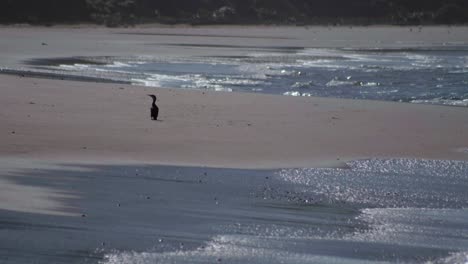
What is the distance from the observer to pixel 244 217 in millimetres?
8867

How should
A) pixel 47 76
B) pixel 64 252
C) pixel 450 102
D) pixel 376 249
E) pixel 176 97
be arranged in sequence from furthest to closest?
pixel 47 76
pixel 450 102
pixel 176 97
pixel 376 249
pixel 64 252

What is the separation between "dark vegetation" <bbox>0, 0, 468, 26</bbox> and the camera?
53.5m

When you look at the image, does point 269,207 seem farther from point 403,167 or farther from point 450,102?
point 450,102

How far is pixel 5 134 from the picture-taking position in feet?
41.3

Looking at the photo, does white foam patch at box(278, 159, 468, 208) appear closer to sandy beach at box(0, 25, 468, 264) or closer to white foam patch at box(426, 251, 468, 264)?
sandy beach at box(0, 25, 468, 264)

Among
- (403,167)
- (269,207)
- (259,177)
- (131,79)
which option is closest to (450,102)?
(131,79)

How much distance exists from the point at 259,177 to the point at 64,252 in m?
3.66

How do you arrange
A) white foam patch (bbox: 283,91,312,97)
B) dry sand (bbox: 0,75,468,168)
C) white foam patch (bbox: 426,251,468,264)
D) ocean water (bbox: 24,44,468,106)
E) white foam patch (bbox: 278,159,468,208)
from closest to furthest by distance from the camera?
1. white foam patch (bbox: 426,251,468,264)
2. white foam patch (bbox: 278,159,468,208)
3. dry sand (bbox: 0,75,468,168)
4. white foam patch (bbox: 283,91,312,97)
5. ocean water (bbox: 24,44,468,106)

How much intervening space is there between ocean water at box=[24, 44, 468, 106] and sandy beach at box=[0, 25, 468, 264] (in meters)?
1.94

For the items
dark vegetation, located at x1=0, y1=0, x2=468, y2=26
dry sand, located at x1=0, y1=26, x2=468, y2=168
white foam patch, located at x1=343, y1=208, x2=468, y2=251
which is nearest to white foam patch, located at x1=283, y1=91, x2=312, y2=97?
dry sand, located at x1=0, y1=26, x2=468, y2=168

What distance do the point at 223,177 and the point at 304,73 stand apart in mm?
15414

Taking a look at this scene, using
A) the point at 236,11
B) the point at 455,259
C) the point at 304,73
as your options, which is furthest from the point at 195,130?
the point at 236,11

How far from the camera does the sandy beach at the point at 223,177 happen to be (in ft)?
26.0

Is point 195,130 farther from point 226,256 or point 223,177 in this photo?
point 226,256
